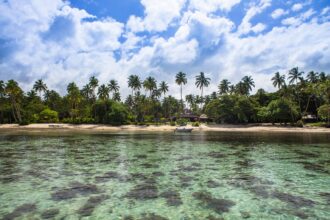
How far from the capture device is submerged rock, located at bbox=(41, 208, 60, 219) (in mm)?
8445

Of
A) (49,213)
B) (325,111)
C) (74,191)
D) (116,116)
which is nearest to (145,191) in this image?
(74,191)

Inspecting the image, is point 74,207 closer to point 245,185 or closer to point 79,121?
point 245,185

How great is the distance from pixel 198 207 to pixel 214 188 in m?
3.01

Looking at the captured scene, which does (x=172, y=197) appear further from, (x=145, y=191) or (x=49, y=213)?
(x=49, y=213)

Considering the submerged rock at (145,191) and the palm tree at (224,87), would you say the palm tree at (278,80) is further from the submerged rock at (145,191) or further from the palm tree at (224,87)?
the submerged rock at (145,191)

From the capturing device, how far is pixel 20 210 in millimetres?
9094

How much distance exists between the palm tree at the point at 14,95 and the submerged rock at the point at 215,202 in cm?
8306

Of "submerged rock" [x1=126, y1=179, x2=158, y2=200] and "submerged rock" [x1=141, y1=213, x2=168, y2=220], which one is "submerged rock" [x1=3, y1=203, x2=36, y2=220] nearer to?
"submerged rock" [x1=126, y1=179, x2=158, y2=200]

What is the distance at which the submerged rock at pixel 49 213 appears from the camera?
8.45m

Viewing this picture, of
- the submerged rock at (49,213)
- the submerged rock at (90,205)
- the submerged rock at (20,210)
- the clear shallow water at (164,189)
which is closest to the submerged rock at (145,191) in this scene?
the clear shallow water at (164,189)

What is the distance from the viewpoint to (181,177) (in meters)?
14.6

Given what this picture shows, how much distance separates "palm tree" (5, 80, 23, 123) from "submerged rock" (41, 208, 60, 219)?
81.3 m

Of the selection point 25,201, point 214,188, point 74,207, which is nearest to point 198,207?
point 214,188

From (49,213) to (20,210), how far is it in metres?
1.28
